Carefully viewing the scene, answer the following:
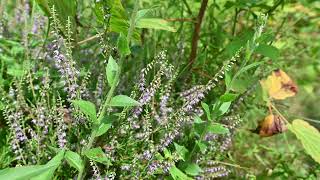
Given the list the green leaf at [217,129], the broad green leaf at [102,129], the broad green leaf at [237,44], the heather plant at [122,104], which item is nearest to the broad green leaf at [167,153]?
the heather plant at [122,104]

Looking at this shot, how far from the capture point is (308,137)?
168 cm

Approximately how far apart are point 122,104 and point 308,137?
2.35 feet

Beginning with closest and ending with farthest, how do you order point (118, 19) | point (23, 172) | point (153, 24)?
point (23, 172) < point (118, 19) < point (153, 24)

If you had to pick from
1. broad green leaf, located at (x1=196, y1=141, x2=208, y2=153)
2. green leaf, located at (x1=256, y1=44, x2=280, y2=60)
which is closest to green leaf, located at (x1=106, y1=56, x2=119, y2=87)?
broad green leaf, located at (x1=196, y1=141, x2=208, y2=153)

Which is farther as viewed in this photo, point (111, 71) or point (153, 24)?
point (153, 24)

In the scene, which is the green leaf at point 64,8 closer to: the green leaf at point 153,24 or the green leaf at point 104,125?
the green leaf at point 153,24

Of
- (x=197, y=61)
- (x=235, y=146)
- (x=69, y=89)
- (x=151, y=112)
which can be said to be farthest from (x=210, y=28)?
(x=69, y=89)

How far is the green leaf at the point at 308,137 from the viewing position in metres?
1.60

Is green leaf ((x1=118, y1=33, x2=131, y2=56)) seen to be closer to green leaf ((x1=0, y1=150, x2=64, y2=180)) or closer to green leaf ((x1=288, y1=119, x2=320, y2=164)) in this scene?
green leaf ((x1=0, y1=150, x2=64, y2=180))

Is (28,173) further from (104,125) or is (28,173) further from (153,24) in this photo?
(153,24)

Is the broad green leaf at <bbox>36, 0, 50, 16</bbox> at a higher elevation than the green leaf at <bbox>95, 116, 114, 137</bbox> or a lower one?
higher

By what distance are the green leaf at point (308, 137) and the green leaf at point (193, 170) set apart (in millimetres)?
338

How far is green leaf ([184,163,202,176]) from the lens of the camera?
154 cm

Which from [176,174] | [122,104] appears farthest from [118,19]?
[176,174]
